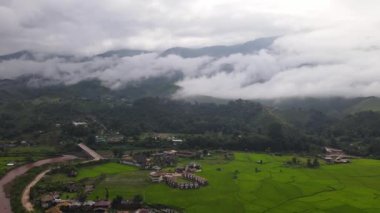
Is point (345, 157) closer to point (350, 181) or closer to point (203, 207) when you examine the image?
point (350, 181)

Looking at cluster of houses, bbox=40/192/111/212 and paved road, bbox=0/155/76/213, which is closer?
cluster of houses, bbox=40/192/111/212

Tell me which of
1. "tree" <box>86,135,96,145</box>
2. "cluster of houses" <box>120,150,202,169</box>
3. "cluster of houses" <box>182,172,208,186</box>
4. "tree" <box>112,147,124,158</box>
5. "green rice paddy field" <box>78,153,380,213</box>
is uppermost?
"tree" <box>86,135,96,145</box>

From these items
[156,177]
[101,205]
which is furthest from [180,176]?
[101,205]

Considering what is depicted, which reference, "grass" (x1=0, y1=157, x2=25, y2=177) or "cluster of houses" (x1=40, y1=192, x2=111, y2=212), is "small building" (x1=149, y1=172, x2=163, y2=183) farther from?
"grass" (x1=0, y1=157, x2=25, y2=177)

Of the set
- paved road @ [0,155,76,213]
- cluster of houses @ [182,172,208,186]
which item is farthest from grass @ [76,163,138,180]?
cluster of houses @ [182,172,208,186]

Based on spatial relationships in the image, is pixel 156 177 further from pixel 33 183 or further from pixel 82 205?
pixel 33 183

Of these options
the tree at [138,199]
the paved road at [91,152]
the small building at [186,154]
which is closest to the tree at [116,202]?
the tree at [138,199]
